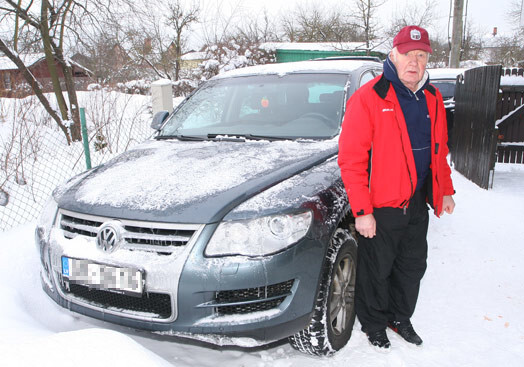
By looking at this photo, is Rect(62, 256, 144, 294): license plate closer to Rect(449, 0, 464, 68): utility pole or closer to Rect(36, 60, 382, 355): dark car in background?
Rect(36, 60, 382, 355): dark car in background

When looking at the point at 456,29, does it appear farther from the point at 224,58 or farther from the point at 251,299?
the point at 251,299

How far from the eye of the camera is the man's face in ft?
7.40

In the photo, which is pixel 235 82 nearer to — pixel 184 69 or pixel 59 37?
pixel 59 37

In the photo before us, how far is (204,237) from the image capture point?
1.93m

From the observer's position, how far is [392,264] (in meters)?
2.49

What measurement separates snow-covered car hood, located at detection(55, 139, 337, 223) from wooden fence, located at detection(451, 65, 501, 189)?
3958mm

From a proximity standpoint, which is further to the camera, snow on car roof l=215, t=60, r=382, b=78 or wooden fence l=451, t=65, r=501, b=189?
wooden fence l=451, t=65, r=501, b=189

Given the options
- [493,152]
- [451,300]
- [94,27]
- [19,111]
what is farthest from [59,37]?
[451,300]

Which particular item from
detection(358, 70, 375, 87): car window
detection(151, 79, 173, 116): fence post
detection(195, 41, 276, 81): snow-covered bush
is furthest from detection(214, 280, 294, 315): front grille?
detection(195, 41, 276, 81): snow-covered bush

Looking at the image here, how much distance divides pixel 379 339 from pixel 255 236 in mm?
1183

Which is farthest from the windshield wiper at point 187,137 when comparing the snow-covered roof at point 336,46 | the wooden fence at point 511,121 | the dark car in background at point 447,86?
the snow-covered roof at point 336,46

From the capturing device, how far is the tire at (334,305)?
2168 mm

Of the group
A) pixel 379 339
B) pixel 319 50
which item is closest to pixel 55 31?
pixel 379 339

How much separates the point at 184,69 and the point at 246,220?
626 inches
